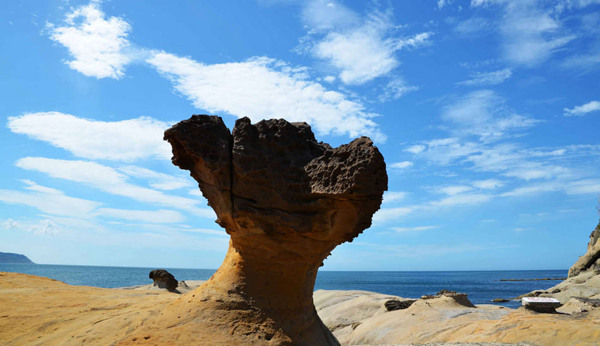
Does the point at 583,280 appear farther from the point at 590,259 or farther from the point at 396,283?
the point at 396,283

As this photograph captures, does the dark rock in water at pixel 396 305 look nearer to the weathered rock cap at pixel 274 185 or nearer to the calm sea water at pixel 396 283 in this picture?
the weathered rock cap at pixel 274 185

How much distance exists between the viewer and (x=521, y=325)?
8484mm

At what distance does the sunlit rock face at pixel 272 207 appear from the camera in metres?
5.07

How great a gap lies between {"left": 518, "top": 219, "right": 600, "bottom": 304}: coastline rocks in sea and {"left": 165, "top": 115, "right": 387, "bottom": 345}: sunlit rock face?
16454 mm

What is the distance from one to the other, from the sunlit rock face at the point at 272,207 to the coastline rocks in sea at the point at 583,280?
648 inches

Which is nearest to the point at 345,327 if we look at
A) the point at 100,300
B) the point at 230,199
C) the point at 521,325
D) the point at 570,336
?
the point at 521,325

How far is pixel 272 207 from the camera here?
5207mm

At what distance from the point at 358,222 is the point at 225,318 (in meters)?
1.88

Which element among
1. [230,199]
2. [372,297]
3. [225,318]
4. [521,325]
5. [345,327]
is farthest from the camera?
[372,297]

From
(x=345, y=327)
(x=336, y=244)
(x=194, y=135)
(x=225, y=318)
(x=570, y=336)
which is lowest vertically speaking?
(x=345, y=327)

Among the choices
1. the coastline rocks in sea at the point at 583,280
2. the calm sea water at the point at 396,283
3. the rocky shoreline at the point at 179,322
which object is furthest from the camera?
the calm sea water at the point at 396,283

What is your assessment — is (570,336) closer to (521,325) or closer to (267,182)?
(521,325)

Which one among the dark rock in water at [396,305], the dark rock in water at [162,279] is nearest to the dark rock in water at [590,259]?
the dark rock in water at [396,305]

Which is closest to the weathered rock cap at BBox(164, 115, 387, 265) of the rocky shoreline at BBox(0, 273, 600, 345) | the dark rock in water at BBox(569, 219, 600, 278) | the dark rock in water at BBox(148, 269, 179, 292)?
the rocky shoreline at BBox(0, 273, 600, 345)
